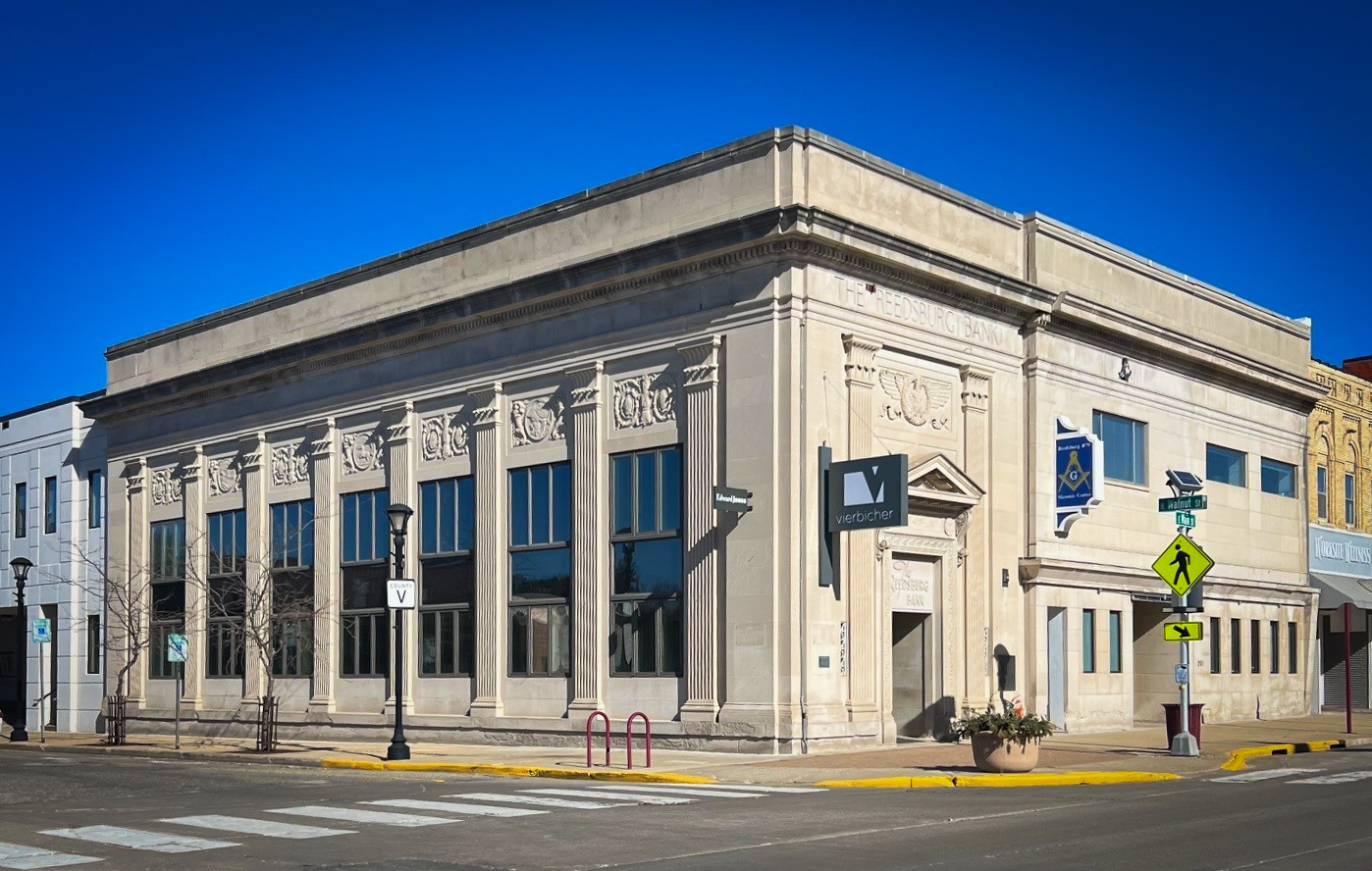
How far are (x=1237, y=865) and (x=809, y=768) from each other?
12.0 metres

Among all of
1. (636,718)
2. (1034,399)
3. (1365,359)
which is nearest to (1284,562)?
(1034,399)

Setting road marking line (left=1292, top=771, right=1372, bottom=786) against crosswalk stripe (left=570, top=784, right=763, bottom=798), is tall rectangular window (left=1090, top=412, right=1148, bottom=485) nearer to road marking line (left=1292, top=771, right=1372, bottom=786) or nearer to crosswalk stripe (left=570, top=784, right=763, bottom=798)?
road marking line (left=1292, top=771, right=1372, bottom=786)

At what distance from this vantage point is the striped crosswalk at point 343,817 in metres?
15.1

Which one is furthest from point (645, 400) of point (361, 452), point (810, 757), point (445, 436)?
point (361, 452)

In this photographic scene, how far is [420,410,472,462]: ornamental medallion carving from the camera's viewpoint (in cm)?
3656

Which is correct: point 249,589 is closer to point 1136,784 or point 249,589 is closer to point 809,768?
point 809,768

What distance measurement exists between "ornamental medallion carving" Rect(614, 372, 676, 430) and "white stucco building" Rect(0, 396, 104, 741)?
2393 cm

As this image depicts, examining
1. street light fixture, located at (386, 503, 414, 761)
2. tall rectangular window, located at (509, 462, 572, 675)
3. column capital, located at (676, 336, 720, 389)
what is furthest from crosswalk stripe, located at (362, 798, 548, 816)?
tall rectangular window, located at (509, 462, 572, 675)

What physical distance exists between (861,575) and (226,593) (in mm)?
21504

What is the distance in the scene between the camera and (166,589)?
46.4 metres

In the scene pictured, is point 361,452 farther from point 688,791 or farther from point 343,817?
point 343,817

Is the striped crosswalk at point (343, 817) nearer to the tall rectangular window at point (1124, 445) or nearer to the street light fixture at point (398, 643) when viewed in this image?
the street light fixture at point (398, 643)

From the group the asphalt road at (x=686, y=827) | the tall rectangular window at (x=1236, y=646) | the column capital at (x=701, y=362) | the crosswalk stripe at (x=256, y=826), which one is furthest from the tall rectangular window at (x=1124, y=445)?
the crosswalk stripe at (x=256, y=826)

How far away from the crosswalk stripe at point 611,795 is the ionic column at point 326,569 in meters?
19.2
